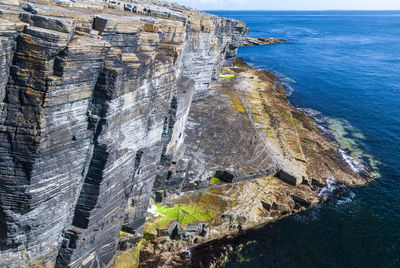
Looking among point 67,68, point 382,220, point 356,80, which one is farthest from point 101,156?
point 356,80

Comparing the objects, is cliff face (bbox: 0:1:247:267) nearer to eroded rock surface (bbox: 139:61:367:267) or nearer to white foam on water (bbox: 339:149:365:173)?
eroded rock surface (bbox: 139:61:367:267)

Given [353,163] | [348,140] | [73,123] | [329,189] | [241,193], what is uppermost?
[73,123]

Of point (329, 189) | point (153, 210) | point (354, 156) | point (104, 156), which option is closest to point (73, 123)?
point (104, 156)

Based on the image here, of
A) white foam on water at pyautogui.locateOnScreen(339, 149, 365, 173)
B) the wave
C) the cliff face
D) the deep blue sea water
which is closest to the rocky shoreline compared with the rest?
white foam on water at pyautogui.locateOnScreen(339, 149, 365, 173)

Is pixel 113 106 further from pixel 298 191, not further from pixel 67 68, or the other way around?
pixel 298 191

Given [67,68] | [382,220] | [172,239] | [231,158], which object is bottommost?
[172,239]

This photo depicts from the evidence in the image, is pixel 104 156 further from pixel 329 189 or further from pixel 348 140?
pixel 348 140
